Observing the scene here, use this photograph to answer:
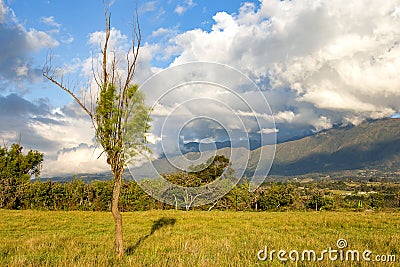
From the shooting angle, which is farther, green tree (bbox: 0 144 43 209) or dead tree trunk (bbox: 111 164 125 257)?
green tree (bbox: 0 144 43 209)

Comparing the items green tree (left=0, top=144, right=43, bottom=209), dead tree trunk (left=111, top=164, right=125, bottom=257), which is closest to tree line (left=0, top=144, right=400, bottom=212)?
green tree (left=0, top=144, right=43, bottom=209)

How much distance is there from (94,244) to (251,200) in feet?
134

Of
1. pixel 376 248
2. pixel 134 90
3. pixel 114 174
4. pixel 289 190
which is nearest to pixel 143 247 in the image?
pixel 114 174

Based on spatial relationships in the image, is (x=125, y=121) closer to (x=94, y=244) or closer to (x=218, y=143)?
(x=218, y=143)

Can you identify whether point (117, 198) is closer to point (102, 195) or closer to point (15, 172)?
point (102, 195)

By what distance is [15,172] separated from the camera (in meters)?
51.3

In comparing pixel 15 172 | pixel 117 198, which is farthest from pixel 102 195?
pixel 117 198

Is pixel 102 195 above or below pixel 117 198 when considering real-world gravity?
below

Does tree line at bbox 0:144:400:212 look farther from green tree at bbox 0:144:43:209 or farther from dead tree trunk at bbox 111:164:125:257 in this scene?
dead tree trunk at bbox 111:164:125:257

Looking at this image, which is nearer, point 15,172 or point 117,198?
point 117,198

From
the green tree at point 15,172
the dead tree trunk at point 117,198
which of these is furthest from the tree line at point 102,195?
the dead tree trunk at point 117,198

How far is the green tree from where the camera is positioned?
42.2m

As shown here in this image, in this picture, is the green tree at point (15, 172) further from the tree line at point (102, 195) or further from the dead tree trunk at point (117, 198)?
the dead tree trunk at point (117, 198)

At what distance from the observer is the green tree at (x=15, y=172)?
42188mm
